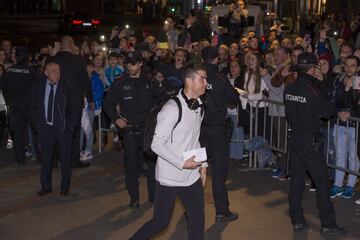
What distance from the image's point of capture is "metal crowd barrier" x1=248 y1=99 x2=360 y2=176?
916 cm

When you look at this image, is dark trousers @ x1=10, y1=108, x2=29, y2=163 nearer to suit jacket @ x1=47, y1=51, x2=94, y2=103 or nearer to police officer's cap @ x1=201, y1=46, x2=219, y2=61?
suit jacket @ x1=47, y1=51, x2=94, y2=103

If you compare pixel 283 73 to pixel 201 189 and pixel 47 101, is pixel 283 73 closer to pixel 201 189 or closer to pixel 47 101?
pixel 47 101

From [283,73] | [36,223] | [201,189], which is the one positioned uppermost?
[283,73]

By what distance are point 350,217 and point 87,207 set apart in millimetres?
3379

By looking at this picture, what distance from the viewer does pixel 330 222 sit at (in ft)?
25.1

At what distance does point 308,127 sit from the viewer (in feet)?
24.4

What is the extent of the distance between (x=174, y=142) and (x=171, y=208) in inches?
24.4

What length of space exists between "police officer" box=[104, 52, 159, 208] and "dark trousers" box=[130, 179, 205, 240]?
242cm

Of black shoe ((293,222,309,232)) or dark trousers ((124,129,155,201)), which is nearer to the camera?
black shoe ((293,222,309,232))

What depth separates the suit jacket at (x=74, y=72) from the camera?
32.6 feet

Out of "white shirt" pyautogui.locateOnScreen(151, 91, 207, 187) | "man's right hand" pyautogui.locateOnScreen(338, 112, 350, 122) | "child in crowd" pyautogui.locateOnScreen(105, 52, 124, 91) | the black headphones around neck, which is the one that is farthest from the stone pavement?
"child in crowd" pyautogui.locateOnScreen(105, 52, 124, 91)

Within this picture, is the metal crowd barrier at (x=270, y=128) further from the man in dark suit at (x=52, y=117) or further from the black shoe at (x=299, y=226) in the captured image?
the man in dark suit at (x=52, y=117)

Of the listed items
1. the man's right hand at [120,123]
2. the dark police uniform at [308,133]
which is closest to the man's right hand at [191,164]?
the dark police uniform at [308,133]

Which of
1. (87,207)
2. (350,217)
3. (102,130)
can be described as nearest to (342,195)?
(350,217)
